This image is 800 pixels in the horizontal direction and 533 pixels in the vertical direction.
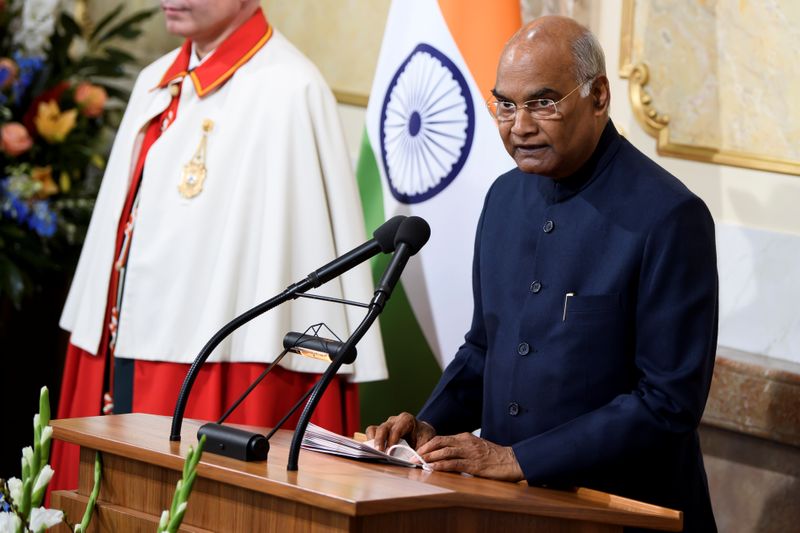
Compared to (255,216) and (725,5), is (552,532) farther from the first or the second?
(725,5)

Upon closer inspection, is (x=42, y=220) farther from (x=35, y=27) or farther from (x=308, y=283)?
(x=308, y=283)

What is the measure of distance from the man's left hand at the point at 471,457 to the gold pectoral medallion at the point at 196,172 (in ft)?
5.05

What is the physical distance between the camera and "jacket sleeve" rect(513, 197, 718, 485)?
2.12m

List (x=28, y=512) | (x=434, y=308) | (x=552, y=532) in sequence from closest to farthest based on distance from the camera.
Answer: (x=28, y=512) < (x=552, y=532) < (x=434, y=308)

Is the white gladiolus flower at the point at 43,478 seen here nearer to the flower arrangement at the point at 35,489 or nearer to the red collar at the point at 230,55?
the flower arrangement at the point at 35,489

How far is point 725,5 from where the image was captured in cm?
364

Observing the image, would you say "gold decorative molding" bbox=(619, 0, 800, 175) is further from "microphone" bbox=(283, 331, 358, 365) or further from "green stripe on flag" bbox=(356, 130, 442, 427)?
"microphone" bbox=(283, 331, 358, 365)

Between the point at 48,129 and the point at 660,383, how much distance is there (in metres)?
3.47

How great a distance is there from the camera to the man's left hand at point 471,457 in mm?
2074

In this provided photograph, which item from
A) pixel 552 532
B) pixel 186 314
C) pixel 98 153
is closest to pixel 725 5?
pixel 186 314

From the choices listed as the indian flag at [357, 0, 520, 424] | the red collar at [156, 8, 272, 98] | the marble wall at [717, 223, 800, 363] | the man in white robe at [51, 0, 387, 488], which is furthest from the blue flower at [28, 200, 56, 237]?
the marble wall at [717, 223, 800, 363]

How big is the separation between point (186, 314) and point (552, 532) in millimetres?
1742

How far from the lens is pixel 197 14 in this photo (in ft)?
11.2

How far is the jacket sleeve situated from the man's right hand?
22 centimetres
